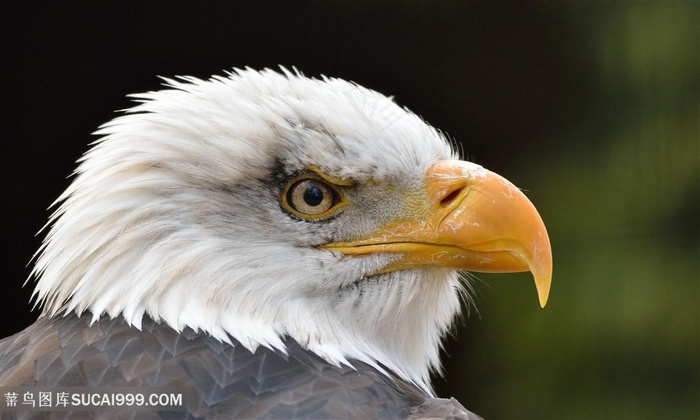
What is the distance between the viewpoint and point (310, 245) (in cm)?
245

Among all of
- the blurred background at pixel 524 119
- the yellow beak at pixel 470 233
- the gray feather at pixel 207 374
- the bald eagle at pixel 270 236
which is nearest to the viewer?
the gray feather at pixel 207 374

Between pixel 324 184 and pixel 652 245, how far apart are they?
3078 mm

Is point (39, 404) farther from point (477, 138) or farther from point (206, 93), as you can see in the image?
point (477, 138)

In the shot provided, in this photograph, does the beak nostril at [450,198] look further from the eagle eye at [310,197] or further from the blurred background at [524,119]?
the blurred background at [524,119]

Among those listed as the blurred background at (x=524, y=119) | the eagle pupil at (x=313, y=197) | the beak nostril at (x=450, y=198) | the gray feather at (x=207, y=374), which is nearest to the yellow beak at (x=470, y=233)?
the beak nostril at (x=450, y=198)

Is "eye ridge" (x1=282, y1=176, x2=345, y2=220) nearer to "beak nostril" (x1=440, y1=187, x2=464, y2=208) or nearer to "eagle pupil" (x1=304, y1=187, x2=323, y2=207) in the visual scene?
"eagle pupil" (x1=304, y1=187, x2=323, y2=207)

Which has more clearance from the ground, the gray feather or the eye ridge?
the eye ridge

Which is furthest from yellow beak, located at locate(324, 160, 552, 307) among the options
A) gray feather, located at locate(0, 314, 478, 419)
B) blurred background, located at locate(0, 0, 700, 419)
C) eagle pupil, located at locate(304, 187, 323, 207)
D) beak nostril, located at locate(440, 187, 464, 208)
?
blurred background, located at locate(0, 0, 700, 419)

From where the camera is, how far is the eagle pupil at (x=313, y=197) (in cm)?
246

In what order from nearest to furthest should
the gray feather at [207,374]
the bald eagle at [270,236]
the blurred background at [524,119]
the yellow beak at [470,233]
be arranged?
1. the gray feather at [207,374]
2. the bald eagle at [270,236]
3. the yellow beak at [470,233]
4. the blurred background at [524,119]

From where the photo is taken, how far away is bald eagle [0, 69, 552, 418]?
2322 millimetres

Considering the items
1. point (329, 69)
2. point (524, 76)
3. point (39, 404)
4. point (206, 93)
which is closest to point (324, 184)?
point (206, 93)

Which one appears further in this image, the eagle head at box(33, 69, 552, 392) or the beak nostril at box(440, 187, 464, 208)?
the beak nostril at box(440, 187, 464, 208)

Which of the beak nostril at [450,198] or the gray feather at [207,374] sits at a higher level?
the beak nostril at [450,198]
